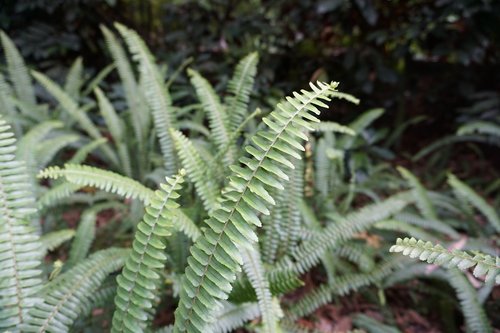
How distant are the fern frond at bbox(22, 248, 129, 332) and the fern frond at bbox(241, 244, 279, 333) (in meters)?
0.53

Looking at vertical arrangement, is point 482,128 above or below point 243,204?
below

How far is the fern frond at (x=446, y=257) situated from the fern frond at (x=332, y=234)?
2.37ft

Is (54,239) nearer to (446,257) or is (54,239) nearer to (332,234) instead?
(332,234)

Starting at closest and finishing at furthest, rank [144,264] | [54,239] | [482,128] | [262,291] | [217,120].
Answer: [144,264], [262,291], [54,239], [217,120], [482,128]

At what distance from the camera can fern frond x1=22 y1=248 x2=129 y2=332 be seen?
119 cm

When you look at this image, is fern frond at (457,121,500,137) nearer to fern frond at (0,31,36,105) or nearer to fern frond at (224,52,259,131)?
fern frond at (224,52,259,131)

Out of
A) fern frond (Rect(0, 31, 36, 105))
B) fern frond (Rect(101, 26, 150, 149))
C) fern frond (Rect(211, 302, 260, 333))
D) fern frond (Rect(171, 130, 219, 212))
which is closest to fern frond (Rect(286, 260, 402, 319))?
fern frond (Rect(211, 302, 260, 333))

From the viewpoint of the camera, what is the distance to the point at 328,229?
6.00ft

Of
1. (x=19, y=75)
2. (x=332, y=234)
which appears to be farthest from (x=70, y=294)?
(x=19, y=75)

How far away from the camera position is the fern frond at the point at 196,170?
161cm

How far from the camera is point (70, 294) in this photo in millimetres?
1310

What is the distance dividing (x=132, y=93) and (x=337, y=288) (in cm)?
189

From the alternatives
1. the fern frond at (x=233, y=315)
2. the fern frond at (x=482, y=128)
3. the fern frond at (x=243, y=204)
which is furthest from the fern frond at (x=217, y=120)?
the fern frond at (x=482, y=128)

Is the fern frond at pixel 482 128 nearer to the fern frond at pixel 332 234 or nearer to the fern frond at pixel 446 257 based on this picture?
the fern frond at pixel 332 234
